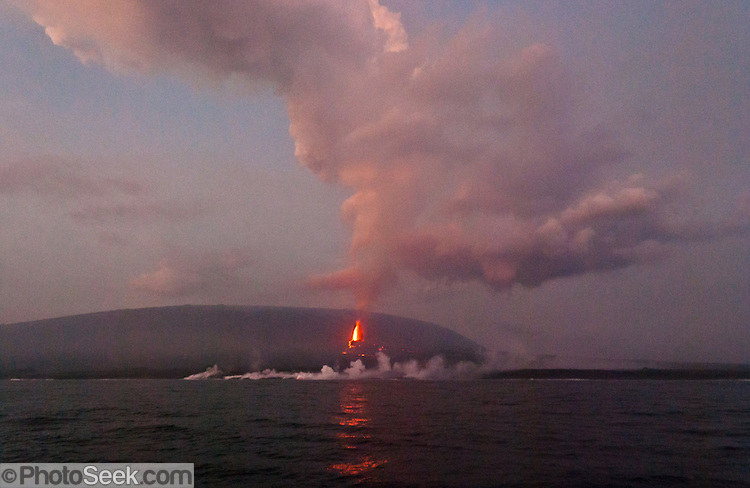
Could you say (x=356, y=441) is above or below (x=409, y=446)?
below

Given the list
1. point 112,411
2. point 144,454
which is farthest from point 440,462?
point 112,411

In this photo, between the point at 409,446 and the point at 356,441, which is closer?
the point at 409,446

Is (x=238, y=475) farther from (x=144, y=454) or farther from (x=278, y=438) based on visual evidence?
(x=278, y=438)

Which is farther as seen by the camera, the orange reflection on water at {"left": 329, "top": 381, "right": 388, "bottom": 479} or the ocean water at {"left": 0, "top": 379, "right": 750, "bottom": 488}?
the orange reflection on water at {"left": 329, "top": 381, "right": 388, "bottom": 479}

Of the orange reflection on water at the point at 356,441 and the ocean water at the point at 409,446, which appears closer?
the ocean water at the point at 409,446

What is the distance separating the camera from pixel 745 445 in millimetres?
55188

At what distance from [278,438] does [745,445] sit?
56.1 meters

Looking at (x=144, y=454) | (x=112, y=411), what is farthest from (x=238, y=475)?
(x=112, y=411)

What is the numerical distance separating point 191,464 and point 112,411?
216ft

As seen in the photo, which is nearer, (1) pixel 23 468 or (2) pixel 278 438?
(1) pixel 23 468

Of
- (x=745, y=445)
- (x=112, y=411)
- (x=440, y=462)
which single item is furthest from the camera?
(x=112, y=411)

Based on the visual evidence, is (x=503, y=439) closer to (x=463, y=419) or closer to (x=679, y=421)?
(x=463, y=419)

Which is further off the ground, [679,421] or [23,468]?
[23,468]

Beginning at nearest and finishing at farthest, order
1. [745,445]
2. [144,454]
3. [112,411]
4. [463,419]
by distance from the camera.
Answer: [144,454] → [745,445] → [463,419] → [112,411]
